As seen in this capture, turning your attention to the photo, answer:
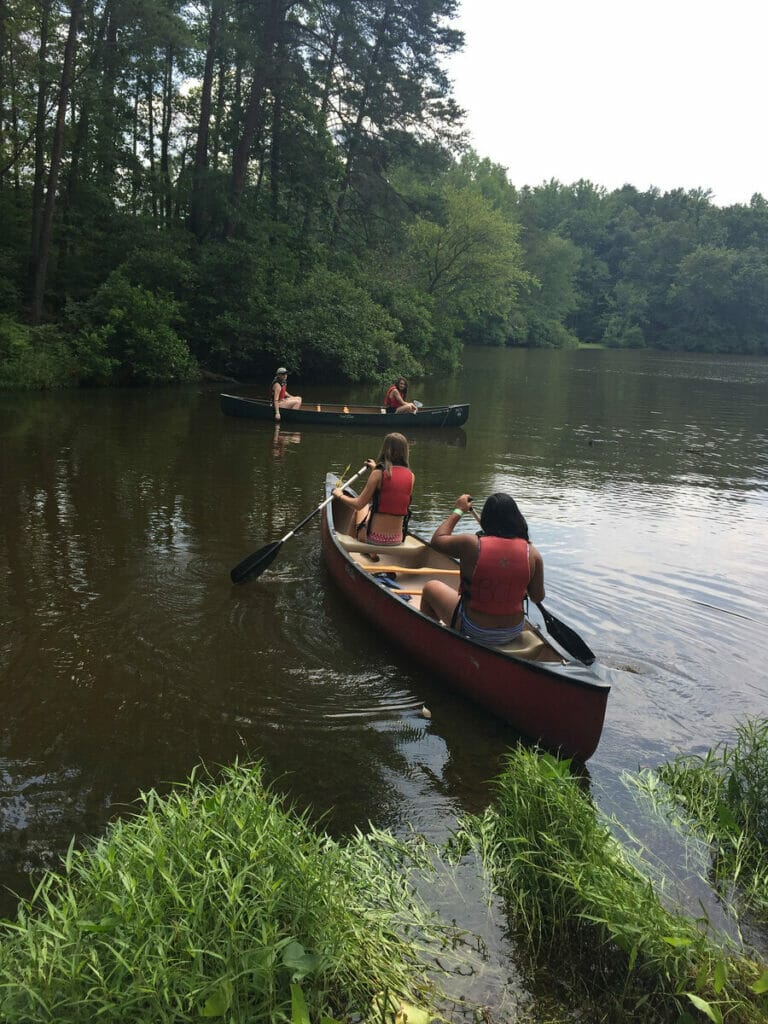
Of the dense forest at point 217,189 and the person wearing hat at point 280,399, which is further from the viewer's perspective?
the dense forest at point 217,189

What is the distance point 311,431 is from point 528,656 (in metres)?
12.5

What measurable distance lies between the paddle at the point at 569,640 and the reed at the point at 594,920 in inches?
48.6

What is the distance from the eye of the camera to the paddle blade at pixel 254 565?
7.60 metres

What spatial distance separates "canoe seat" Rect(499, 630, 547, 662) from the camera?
5.31 m

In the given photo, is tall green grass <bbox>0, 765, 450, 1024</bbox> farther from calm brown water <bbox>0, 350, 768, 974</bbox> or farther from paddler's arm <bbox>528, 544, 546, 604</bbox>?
paddler's arm <bbox>528, 544, 546, 604</bbox>

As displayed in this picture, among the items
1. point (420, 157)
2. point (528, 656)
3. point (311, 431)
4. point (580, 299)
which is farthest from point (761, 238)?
point (528, 656)

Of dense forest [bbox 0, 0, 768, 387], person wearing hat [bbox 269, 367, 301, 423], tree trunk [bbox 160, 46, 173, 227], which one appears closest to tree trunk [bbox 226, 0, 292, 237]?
dense forest [bbox 0, 0, 768, 387]

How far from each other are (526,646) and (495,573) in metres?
0.66

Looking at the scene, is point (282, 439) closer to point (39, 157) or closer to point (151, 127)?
point (39, 157)

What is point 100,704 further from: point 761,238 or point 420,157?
point 761,238

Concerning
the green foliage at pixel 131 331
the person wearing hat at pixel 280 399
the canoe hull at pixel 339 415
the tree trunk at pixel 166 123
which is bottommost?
the canoe hull at pixel 339 415

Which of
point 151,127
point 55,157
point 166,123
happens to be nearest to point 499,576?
point 55,157

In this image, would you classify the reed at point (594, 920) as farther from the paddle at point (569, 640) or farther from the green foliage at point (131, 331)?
the green foliage at point (131, 331)

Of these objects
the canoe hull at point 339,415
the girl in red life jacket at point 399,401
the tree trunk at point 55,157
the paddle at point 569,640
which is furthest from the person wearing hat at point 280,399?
the paddle at point 569,640
